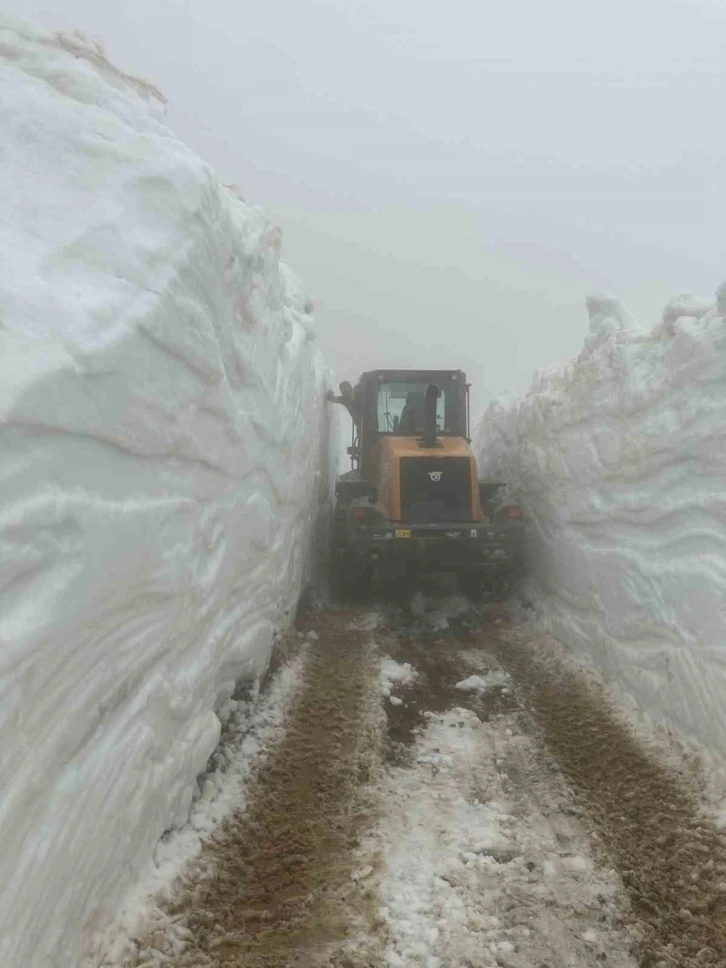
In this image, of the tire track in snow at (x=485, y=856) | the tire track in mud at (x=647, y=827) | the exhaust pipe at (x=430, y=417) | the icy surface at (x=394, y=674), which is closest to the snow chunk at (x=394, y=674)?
the icy surface at (x=394, y=674)

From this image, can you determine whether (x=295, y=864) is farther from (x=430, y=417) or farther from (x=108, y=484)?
(x=430, y=417)

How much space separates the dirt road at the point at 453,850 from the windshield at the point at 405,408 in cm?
476

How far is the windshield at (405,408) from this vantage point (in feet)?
30.7

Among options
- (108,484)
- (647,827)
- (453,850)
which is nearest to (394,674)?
(453,850)

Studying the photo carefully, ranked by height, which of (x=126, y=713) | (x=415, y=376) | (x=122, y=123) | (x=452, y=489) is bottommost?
(x=126, y=713)

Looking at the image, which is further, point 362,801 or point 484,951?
point 362,801

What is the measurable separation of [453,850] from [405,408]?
6.76 meters

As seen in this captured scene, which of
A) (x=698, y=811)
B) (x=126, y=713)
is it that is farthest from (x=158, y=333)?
(x=698, y=811)

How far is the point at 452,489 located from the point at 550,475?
3.93 ft

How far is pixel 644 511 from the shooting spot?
5.42m

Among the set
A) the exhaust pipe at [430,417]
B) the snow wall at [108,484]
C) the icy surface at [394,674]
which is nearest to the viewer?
the snow wall at [108,484]

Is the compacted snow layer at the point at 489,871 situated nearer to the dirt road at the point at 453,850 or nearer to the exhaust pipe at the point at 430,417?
the dirt road at the point at 453,850

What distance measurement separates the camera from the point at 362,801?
3.80 m

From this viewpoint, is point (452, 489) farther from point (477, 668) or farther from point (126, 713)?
point (126, 713)
